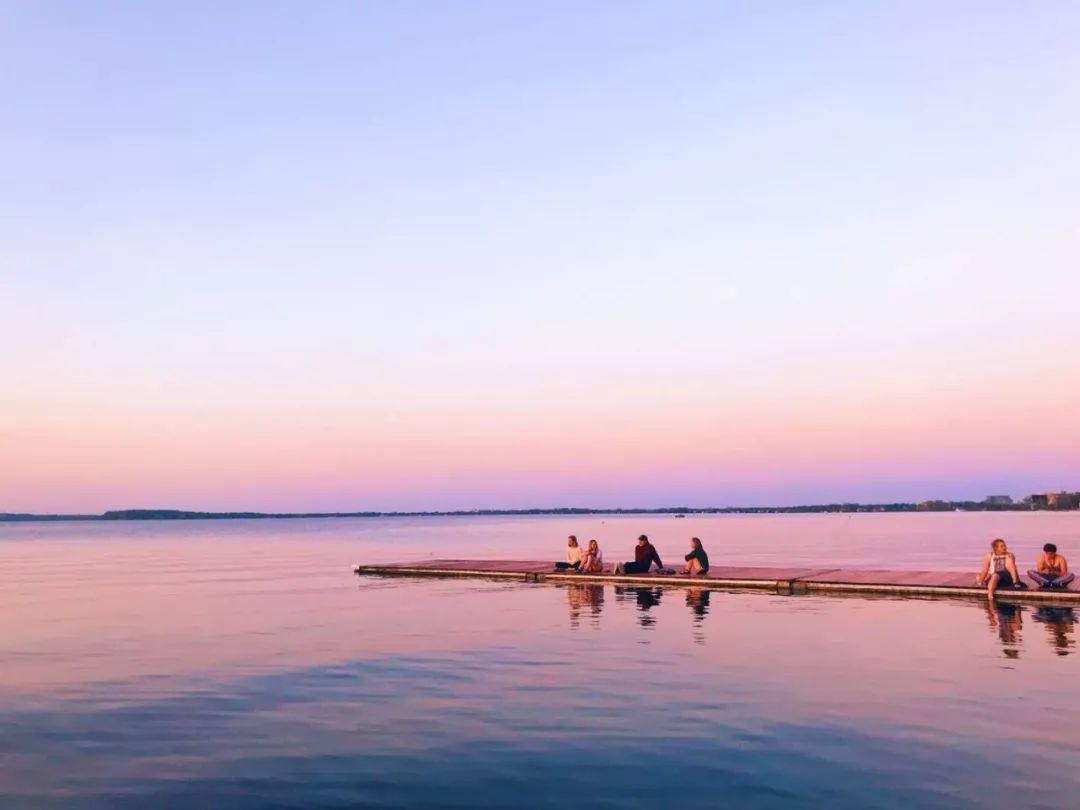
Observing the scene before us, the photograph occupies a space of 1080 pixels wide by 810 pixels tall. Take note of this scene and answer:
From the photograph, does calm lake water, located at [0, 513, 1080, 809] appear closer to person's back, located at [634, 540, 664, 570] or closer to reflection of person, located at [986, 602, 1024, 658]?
reflection of person, located at [986, 602, 1024, 658]

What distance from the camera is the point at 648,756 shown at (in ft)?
46.6

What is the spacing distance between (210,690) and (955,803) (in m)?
15.7

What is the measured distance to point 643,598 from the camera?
35875 millimetres

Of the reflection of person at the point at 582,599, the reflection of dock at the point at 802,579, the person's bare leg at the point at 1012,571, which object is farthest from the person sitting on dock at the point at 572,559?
the person's bare leg at the point at 1012,571

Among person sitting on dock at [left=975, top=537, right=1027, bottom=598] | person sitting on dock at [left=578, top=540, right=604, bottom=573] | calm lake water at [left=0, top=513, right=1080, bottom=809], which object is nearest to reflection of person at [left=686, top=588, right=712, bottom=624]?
calm lake water at [left=0, top=513, right=1080, bottom=809]

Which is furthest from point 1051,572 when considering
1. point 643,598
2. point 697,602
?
point 643,598

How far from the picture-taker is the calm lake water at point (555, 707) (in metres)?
A: 12.8

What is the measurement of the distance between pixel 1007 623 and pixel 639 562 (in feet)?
54.1

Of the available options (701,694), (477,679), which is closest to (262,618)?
(477,679)

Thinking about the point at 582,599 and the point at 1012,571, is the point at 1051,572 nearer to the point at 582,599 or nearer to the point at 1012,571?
the point at 1012,571

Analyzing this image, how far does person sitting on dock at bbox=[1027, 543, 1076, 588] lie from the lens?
3062 centimetres

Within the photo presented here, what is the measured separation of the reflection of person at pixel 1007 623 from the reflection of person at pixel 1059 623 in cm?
66

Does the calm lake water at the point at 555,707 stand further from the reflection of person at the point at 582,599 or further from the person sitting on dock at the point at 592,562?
the person sitting on dock at the point at 592,562

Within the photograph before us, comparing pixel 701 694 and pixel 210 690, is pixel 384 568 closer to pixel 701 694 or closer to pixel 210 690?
pixel 210 690
